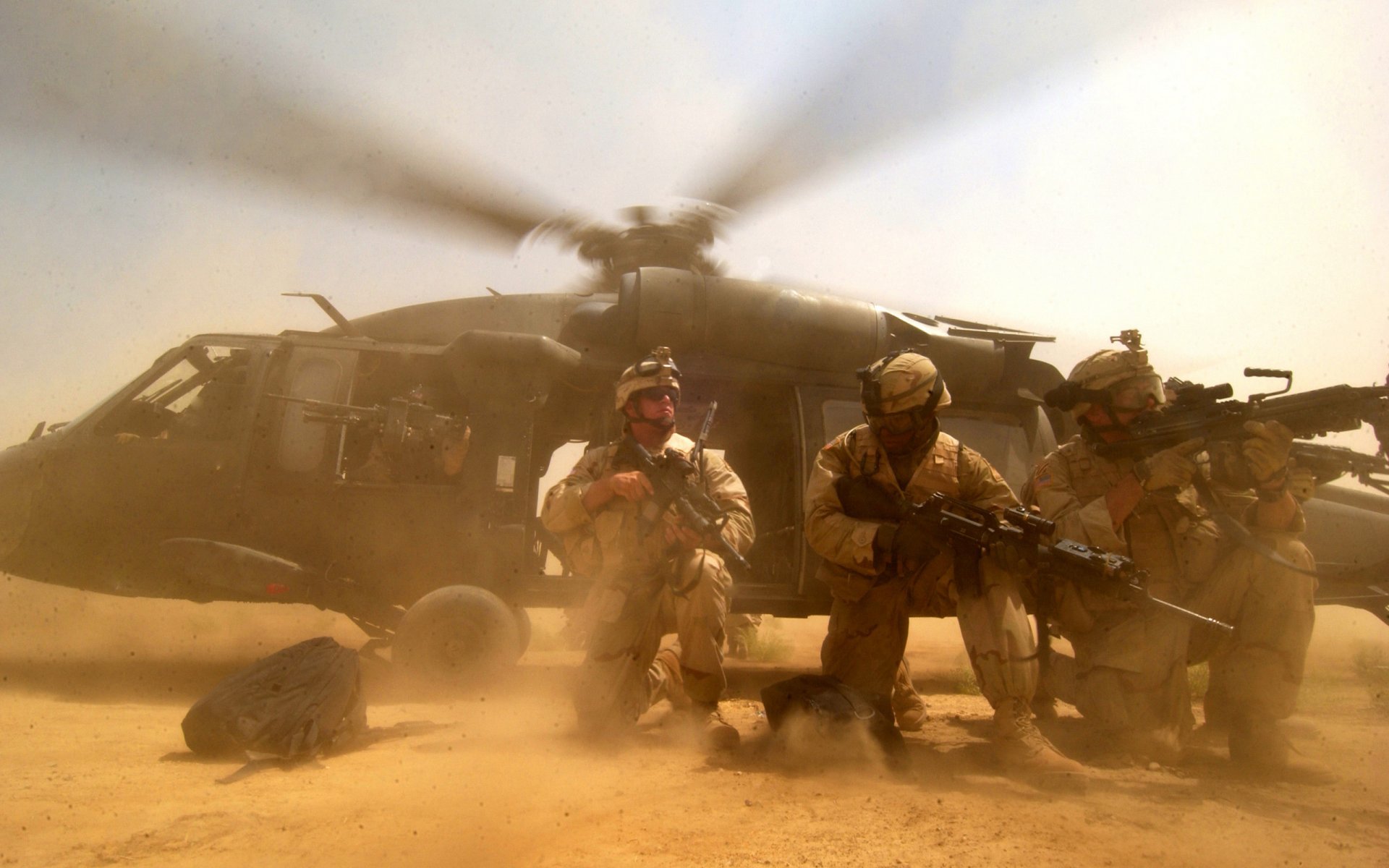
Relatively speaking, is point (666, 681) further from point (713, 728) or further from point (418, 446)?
point (418, 446)

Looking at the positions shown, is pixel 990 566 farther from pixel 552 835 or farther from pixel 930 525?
pixel 552 835

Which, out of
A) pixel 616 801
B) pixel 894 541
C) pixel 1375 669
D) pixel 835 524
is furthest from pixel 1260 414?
pixel 1375 669

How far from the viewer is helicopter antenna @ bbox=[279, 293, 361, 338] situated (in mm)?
5480

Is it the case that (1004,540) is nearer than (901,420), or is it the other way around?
(1004,540)

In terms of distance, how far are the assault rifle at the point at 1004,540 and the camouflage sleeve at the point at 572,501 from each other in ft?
3.76

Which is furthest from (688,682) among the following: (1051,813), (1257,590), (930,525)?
(1257,590)

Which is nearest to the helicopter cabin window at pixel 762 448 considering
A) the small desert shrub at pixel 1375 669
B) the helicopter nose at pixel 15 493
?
the small desert shrub at pixel 1375 669

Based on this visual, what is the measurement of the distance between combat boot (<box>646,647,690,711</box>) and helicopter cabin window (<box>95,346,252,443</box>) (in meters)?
3.00

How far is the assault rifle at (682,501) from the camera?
12.0ft

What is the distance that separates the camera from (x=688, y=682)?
12.1ft

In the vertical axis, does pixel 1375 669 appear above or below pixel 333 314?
below

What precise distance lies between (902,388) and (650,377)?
1136mm

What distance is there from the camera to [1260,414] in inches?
145

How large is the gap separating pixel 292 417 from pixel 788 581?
316 centimetres
